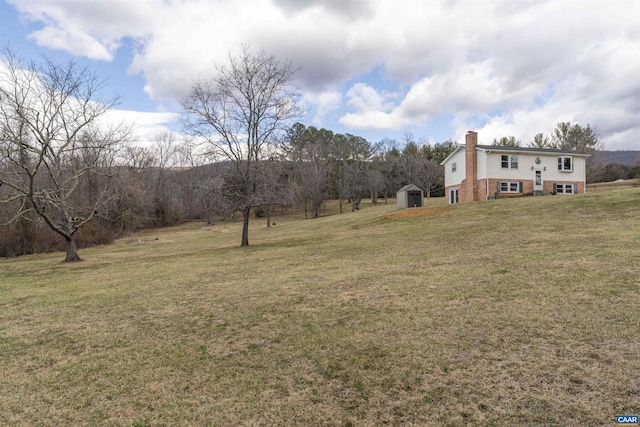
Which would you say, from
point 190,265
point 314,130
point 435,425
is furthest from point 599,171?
point 435,425

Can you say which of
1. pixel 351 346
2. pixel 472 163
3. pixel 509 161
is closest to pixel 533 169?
pixel 509 161

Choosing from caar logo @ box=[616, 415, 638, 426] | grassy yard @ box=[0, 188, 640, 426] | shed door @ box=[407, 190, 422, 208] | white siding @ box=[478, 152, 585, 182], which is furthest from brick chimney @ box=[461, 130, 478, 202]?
caar logo @ box=[616, 415, 638, 426]

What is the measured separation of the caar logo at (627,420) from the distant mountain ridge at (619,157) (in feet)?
208

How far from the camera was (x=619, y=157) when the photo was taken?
7181 centimetres

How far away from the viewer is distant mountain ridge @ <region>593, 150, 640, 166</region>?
54.7 meters

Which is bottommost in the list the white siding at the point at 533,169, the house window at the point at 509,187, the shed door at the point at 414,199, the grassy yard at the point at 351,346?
the grassy yard at the point at 351,346

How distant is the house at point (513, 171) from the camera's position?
25.9 m

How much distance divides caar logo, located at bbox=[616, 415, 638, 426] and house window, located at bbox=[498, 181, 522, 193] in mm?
25969

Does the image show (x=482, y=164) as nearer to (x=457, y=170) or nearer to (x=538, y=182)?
(x=457, y=170)

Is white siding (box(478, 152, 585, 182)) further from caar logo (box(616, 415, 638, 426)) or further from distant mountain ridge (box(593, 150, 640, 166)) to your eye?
distant mountain ridge (box(593, 150, 640, 166))

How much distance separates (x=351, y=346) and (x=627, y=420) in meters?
2.50

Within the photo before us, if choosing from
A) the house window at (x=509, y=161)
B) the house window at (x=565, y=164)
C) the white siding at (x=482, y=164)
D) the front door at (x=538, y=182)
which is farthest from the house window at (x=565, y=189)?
the white siding at (x=482, y=164)

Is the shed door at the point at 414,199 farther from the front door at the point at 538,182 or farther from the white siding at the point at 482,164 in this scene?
the front door at the point at 538,182

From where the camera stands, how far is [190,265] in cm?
1263
